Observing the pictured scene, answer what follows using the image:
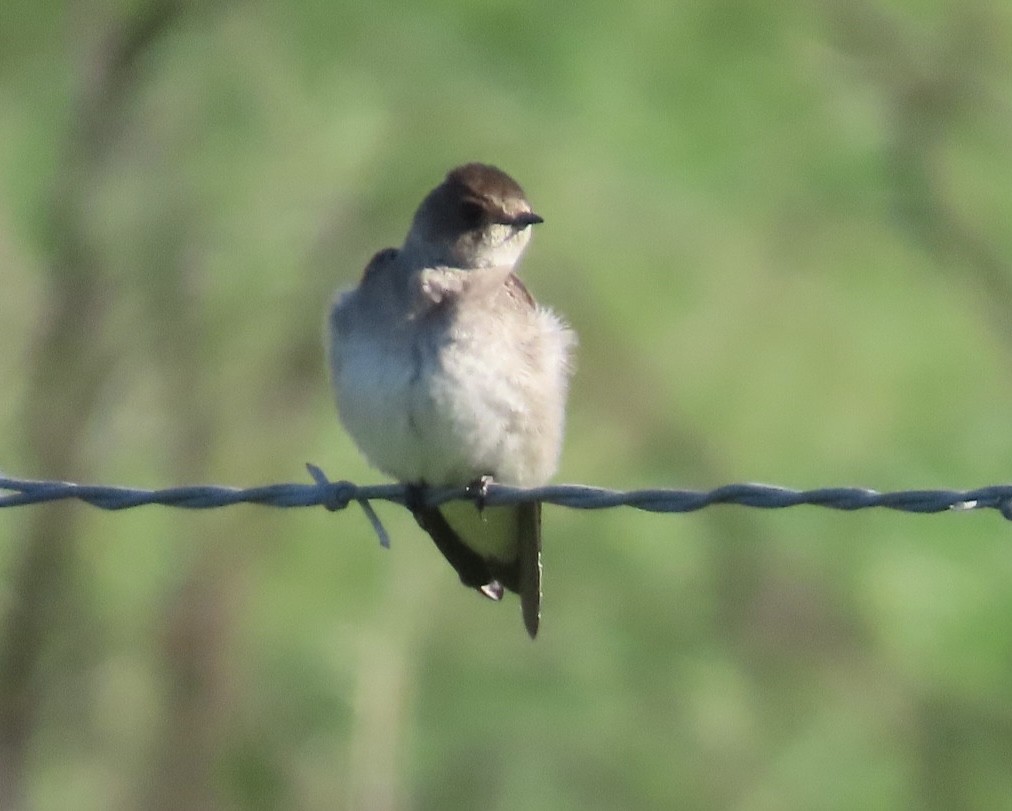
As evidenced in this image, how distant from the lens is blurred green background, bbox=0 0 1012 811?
899cm

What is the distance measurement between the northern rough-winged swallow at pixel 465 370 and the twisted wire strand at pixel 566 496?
12.7 inches

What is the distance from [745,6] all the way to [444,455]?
646cm

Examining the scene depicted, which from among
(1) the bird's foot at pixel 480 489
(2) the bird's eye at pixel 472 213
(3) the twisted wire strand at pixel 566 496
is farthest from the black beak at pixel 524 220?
(3) the twisted wire strand at pixel 566 496

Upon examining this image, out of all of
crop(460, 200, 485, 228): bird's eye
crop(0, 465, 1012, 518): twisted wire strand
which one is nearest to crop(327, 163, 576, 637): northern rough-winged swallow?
crop(460, 200, 485, 228): bird's eye

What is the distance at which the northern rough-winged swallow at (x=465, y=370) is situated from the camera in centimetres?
550

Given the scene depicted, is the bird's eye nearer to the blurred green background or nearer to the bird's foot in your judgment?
the bird's foot

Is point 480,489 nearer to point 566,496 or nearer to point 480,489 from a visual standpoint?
point 480,489

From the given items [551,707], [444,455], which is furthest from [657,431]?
[444,455]

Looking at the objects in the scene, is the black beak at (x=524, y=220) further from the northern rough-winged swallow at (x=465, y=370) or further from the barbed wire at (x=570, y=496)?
the barbed wire at (x=570, y=496)

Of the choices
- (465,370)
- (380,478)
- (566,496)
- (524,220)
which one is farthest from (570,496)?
(380,478)

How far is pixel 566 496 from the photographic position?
4516mm

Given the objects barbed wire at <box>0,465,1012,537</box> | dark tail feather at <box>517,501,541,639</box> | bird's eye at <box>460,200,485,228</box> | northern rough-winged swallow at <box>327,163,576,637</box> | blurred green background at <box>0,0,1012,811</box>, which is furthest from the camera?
blurred green background at <box>0,0,1012,811</box>

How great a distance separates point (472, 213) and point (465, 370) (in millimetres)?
800

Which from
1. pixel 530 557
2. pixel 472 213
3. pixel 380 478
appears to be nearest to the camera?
pixel 530 557
